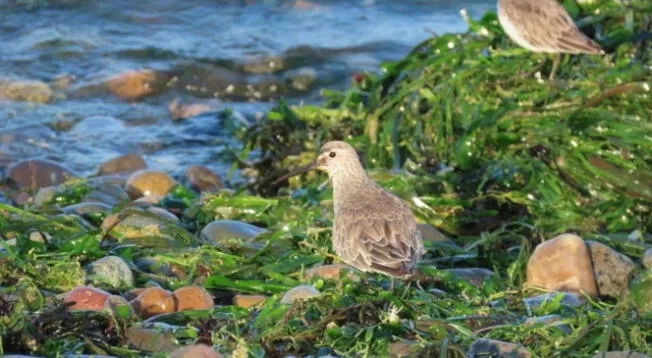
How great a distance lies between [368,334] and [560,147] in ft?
9.21

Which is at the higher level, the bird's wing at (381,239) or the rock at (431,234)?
the bird's wing at (381,239)

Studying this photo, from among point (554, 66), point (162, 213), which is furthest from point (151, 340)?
point (554, 66)

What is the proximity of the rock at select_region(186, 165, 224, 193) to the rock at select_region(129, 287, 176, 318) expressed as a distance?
2987 millimetres

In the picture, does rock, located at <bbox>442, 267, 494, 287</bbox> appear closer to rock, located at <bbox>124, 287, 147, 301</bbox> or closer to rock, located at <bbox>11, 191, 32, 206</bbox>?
rock, located at <bbox>124, 287, 147, 301</bbox>

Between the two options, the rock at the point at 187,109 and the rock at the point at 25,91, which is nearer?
the rock at the point at 187,109

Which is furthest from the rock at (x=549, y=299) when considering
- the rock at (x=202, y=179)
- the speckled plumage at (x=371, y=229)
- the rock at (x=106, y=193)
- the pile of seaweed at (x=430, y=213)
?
the rock at (x=202, y=179)

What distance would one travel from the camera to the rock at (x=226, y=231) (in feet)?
18.2

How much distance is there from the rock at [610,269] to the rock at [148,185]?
256 cm

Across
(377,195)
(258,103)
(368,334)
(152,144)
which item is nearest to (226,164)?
(152,144)

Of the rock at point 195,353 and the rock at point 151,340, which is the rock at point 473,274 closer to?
the rock at point 151,340

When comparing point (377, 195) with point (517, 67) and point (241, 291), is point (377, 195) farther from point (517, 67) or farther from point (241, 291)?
point (517, 67)

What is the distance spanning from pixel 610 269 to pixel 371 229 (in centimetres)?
102

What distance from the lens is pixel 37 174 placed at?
765cm

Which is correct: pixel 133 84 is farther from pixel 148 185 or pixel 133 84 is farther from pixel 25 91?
pixel 148 185
